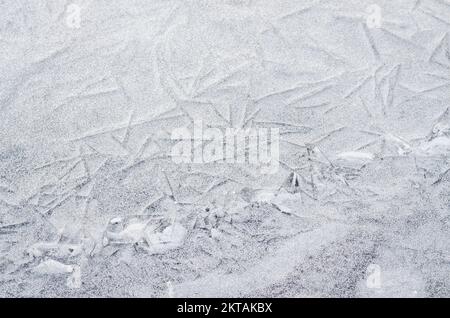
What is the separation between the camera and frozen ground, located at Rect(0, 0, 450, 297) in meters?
1.47

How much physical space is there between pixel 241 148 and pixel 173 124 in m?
0.23

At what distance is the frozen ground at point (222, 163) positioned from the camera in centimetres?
147

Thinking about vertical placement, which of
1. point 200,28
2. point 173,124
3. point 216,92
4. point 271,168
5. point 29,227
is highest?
point 200,28

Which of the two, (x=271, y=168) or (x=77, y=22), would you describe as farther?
(x=77, y=22)

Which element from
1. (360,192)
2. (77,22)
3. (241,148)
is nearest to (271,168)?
(241,148)

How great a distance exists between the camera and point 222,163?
5.41 feet
